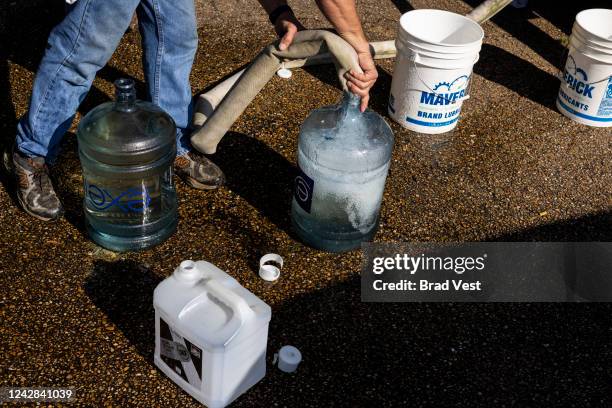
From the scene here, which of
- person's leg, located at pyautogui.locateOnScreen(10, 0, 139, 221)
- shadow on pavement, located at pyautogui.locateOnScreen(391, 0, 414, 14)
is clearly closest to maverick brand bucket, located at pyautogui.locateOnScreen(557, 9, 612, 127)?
shadow on pavement, located at pyautogui.locateOnScreen(391, 0, 414, 14)

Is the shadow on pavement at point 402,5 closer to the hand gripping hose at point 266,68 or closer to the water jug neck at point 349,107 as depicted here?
the hand gripping hose at point 266,68

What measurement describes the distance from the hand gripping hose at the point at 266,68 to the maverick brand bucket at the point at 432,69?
39.0 inches

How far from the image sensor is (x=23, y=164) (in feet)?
11.8

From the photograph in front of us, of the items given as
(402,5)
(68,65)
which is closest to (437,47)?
(402,5)

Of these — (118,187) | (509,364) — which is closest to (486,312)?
(509,364)

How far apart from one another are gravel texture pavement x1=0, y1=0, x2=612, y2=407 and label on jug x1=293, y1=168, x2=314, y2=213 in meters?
0.24

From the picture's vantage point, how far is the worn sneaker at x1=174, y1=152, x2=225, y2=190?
3900 millimetres

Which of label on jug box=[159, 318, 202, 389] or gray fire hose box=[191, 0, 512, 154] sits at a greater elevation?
gray fire hose box=[191, 0, 512, 154]

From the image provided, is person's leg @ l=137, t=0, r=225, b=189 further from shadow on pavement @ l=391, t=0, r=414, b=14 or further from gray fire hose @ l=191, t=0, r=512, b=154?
shadow on pavement @ l=391, t=0, r=414, b=14

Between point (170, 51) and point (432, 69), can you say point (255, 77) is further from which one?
point (432, 69)

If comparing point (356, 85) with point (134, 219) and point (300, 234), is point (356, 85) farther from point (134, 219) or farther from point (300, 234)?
point (134, 219)

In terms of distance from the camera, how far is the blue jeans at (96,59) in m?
3.20

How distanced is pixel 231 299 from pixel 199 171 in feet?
4.32

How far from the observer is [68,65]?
3314 mm
